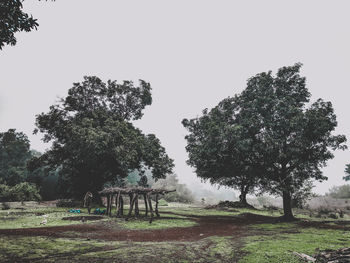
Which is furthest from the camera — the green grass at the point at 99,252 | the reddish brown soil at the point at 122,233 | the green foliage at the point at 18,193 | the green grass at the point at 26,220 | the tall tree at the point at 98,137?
the green foliage at the point at 18,193

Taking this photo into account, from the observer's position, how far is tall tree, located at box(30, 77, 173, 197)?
22234mm

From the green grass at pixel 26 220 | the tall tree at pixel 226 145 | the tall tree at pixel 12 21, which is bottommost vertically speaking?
the green grass at pixel 26 220

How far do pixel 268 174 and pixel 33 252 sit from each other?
60.1ft

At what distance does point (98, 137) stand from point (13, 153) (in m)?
40.2

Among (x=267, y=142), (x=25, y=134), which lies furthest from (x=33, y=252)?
(x=25, y=134)

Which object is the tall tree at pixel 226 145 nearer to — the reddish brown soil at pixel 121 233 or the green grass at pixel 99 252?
the reddish brown soil at pixel 121 233

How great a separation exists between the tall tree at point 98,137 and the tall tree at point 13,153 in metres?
23.2

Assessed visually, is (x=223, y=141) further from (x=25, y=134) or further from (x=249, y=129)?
(x=25, y=134)

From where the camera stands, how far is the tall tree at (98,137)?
22234mm

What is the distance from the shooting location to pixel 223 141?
1758cm

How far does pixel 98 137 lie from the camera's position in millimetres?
20812

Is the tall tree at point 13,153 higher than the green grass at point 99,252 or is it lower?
higher

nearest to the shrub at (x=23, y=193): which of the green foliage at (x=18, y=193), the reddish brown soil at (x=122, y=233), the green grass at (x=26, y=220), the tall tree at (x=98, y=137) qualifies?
the green foliage at (x=18, y=193)

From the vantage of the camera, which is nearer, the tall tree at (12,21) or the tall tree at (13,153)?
the tall tree at (12,21)
